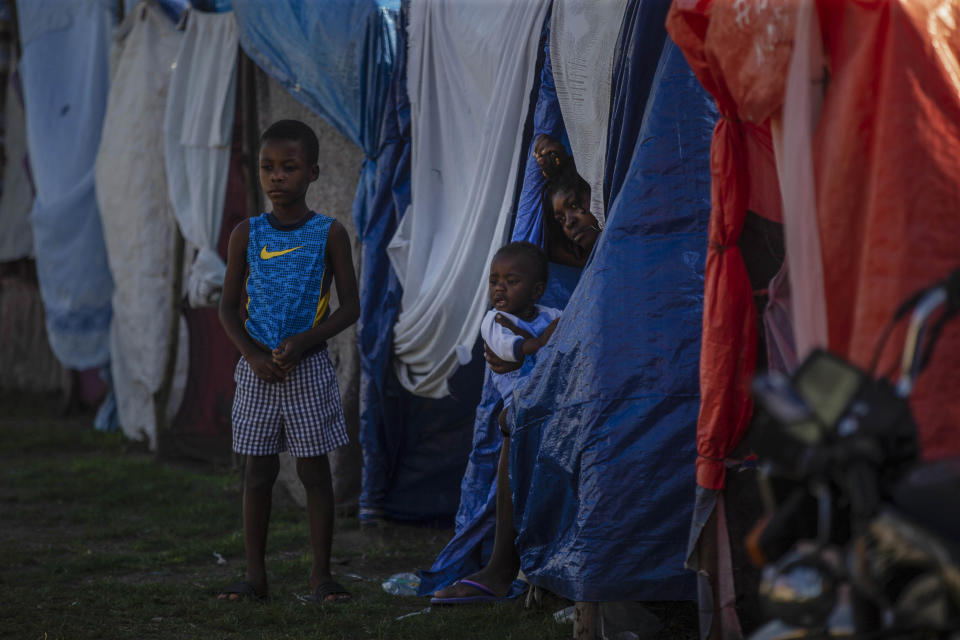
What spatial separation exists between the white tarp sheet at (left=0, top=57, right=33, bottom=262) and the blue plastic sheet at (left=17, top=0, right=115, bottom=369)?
1211 millimetres

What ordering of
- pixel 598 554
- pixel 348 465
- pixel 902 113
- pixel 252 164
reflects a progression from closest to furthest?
1. pixel 902 113
2. pixel 598 554
3. pixel 348 465
4. pixel 252 164

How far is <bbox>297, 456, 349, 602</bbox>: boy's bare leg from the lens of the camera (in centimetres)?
385

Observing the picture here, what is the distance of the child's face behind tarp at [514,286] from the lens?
396 centimetres

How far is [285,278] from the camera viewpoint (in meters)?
3.82

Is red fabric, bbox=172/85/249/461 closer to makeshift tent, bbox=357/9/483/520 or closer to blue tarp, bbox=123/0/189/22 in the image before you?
blue tarp, bbox=123/0/189/22

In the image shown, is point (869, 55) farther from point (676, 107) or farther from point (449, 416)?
point (449, 416)

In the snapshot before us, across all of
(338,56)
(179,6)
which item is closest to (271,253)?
(338,56)

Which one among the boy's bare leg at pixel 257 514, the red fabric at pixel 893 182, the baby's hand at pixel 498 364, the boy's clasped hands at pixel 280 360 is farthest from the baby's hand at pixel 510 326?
the red fabric at pixel 893 182

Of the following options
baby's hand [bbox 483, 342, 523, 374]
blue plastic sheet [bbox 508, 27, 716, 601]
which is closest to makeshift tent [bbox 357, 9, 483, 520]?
baby's hand [bbox 483, 342, 523, 374]

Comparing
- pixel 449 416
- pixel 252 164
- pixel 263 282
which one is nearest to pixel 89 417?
pixel 252 164

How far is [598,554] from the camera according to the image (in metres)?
2.96

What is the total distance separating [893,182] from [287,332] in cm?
235

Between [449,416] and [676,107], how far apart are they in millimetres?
2527

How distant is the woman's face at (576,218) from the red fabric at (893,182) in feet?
6.08
